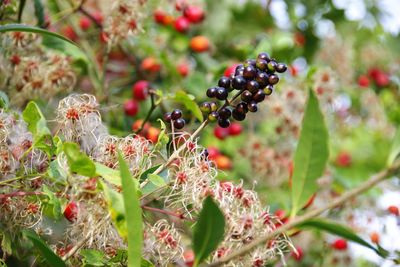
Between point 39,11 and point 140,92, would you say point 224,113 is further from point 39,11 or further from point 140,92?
point 140,92

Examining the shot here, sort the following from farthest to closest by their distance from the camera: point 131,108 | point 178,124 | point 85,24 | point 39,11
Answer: point 85,24, point 131,108, point 39,11, point 178,124

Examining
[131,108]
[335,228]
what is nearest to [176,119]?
[335,228]

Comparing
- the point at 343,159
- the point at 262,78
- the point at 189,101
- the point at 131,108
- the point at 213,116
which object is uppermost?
the point at 262,78

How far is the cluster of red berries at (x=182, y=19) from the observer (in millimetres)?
3042

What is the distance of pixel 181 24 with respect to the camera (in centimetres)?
314

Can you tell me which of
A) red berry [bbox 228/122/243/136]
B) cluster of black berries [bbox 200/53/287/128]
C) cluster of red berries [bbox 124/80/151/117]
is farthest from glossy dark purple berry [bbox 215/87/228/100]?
red berry [bbox 228/122/243/136]

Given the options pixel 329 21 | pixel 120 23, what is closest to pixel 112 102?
pixel 120 23

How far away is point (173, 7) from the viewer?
9.27ft

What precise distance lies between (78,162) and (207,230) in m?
0.27

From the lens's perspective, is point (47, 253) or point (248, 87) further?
point (248, 87)

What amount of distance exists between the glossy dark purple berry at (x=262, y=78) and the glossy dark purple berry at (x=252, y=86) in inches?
0.4

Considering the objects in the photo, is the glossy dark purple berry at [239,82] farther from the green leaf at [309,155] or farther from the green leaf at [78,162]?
the green leaf at [78,162]

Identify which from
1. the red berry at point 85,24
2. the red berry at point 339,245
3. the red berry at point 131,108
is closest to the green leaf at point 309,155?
the red berry at point 131,108

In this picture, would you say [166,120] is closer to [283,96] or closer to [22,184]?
[22,184]
